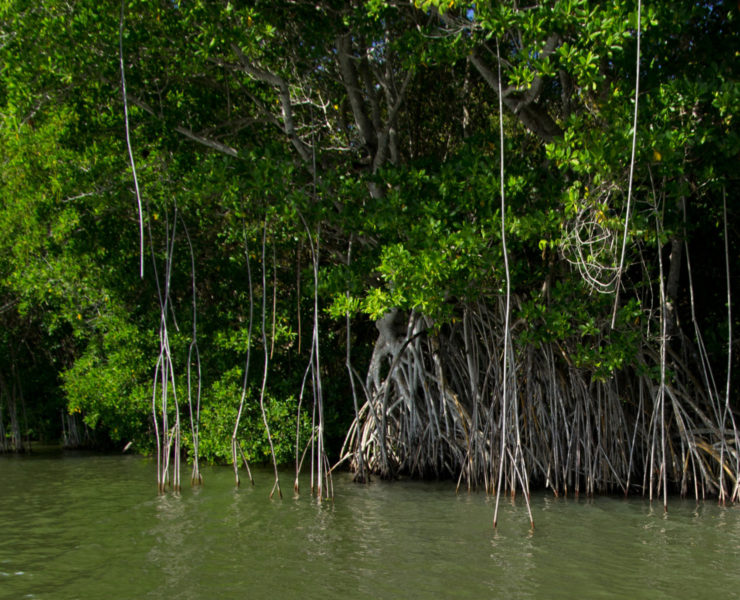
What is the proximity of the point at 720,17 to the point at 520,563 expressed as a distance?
16.2ft

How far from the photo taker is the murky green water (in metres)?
4.39

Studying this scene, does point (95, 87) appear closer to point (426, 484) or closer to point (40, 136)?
point (40, 136)

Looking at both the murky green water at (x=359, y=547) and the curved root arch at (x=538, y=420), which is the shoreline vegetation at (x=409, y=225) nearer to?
the curved root arch at (x=538, y=420)

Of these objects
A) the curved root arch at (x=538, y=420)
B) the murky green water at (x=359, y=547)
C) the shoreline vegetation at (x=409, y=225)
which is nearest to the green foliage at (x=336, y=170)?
the shoreline vegetation at (x=409, y=225)

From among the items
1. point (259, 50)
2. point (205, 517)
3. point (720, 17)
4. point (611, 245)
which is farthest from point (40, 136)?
point (720, 17)

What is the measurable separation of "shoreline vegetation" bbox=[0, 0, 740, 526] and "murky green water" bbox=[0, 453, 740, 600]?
51 cm

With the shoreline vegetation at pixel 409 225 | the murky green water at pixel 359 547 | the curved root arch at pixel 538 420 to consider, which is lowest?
the murky green water at pixel 359 547

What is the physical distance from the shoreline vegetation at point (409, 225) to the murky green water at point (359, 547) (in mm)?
506

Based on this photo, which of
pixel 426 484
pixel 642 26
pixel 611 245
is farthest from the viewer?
pixel 426 484

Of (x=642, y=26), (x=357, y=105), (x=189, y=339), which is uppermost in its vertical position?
(x=357, y=105)

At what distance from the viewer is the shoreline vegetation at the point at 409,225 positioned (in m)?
6.07

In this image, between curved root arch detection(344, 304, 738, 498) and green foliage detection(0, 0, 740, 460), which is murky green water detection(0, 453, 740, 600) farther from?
green foliage detection(0, 0, 740, 460)

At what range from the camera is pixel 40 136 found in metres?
9.25

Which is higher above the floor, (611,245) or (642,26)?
(642,26)
